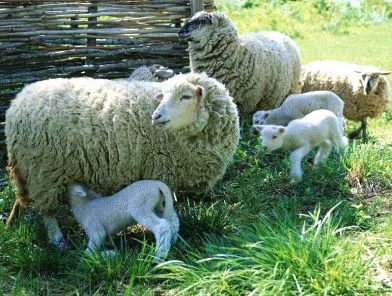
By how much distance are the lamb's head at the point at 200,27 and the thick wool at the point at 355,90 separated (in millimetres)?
1761

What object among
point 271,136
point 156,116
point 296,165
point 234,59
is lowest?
point 296,165

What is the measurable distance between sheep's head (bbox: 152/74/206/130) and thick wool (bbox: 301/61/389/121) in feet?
11.3

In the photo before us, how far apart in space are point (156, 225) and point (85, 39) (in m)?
3.12

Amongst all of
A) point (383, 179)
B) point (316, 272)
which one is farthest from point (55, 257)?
point (383, 179)

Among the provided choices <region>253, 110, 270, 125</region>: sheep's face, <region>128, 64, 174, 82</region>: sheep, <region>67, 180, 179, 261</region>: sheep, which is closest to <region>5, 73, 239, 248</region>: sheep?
<region>67, 180, 179, 261</region>: sheep

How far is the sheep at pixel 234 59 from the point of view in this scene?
6.80 meters

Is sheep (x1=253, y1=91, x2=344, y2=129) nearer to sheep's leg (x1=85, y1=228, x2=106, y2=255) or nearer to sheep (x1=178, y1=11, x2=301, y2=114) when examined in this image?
sheep (x1=178, y1=11, x2=301, y2=114)

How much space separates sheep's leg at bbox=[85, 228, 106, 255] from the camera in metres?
4.37

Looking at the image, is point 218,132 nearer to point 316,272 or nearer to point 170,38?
point 316,272

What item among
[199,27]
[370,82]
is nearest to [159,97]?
[199,27]

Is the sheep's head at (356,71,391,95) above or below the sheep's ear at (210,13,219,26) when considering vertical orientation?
below

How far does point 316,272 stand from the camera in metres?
3.44

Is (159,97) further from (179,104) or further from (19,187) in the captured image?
(19,187)

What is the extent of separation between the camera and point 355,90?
7715 mm
